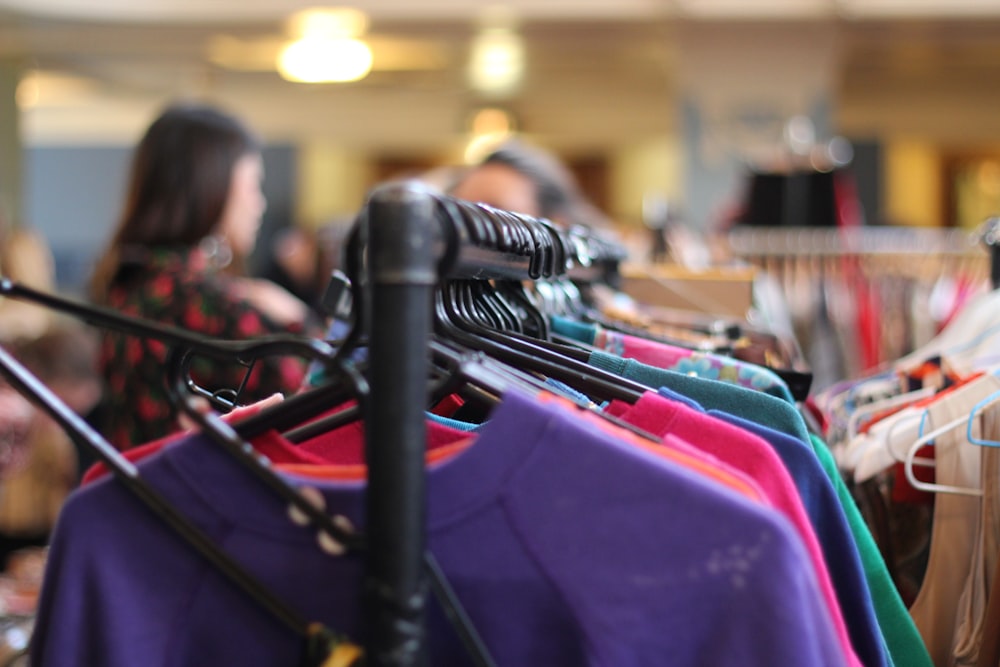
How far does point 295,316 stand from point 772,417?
1.44 m

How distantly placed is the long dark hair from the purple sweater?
52.2 inches

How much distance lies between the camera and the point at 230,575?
55 centimetres

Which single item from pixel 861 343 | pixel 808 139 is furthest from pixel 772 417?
pixel 808 139

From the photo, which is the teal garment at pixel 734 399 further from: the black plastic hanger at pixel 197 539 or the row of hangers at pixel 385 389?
the black plastic hanger at pixel 197 539

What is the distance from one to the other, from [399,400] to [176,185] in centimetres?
149

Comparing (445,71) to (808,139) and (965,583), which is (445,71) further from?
(965,583)

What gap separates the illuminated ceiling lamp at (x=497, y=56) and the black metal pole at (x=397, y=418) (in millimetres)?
5156

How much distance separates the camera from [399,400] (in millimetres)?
482

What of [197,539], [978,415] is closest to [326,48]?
[978,415]

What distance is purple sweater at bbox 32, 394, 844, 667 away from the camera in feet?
1.76

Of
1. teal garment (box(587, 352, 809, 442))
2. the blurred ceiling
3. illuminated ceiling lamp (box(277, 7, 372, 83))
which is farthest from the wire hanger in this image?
illuminated ceiling lamp (box(277, 7, 372, 83))

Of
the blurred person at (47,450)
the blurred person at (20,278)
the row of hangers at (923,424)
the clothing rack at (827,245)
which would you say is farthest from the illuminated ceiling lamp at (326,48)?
the row of hangers at (923,424)

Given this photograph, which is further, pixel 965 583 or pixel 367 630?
pixel 965 583

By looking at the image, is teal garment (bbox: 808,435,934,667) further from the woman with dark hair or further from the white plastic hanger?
the woman with dark hair
